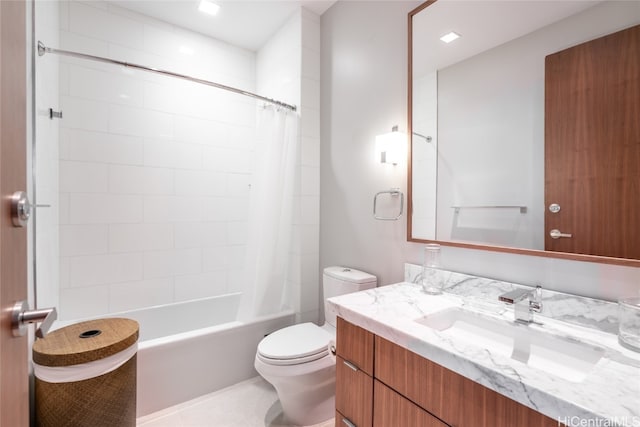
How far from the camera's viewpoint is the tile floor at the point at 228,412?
1.64m

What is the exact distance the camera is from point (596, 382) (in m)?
0.66

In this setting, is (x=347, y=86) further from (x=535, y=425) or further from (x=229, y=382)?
(x=229, y=382)

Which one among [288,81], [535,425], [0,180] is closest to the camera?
[0,180]

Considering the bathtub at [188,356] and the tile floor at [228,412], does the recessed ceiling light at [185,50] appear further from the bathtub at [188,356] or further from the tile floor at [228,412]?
the tile floor at [228,412]

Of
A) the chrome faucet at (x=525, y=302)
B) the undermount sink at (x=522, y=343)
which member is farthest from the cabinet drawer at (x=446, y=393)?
the chrome faucet at (x=525, y=302)

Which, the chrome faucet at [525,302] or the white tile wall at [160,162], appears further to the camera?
the white tile wall at [160,162]

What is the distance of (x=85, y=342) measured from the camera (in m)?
1.21

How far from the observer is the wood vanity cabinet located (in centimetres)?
70

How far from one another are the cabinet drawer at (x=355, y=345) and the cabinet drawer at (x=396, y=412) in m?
0.08

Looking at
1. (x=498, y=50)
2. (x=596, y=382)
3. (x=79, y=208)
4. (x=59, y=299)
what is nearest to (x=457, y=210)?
(x=498, y=50)

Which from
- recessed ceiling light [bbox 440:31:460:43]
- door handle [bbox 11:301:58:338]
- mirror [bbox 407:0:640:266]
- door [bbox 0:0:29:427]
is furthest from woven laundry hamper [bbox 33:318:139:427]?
recessed ceiling light [bbox 440:31:460:43]

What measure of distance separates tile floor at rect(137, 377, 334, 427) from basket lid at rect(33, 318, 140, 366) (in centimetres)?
69

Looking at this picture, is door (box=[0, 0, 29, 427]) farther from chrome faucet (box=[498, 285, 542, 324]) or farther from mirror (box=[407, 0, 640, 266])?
mirror (box=[407, 0, 640, 266])

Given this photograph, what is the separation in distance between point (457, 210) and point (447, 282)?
13.5 inches
